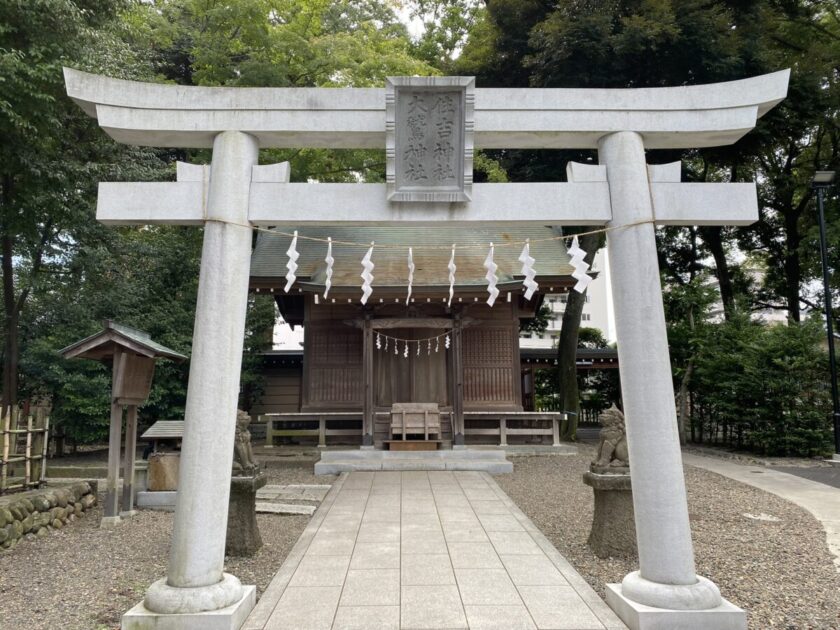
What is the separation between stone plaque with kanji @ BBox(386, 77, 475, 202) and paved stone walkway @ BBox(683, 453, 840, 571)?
5353 mm

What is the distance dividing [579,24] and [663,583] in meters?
14.2

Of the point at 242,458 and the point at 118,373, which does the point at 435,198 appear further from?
the point at 118,373

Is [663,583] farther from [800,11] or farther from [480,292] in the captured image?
[800,11]

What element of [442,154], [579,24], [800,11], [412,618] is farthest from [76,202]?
[800,11]

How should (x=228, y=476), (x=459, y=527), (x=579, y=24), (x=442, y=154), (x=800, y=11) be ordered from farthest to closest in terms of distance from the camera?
(x=800, y=11), (x=579, y=24), (x=459, y=527), (x=442, y=154), (x=228, y=476)

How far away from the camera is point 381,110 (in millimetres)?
4441

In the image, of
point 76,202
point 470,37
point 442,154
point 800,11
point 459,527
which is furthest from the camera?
point 470,37

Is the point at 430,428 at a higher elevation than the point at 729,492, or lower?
higher

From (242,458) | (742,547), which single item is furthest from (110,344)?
(742,547)

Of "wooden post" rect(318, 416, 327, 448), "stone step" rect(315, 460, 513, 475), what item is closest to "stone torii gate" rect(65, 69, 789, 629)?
"stone step" rect(315, 460, 513, 475)

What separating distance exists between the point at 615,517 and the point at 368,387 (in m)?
7.47

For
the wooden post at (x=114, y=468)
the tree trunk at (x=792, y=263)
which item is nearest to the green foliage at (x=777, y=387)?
the tree trunk at (x=792, y=263)

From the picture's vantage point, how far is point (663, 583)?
3.80m

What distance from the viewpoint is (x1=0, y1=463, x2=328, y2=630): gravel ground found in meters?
4.19
